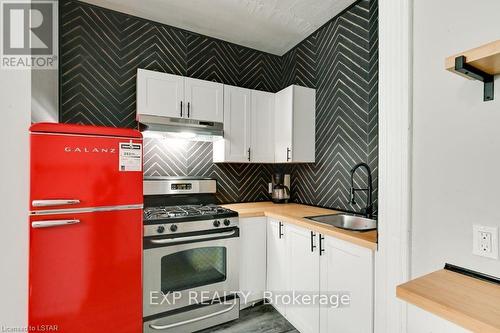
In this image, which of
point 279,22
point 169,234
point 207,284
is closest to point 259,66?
point 279,22

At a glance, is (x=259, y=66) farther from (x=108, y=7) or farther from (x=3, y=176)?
(x=3, y=176)

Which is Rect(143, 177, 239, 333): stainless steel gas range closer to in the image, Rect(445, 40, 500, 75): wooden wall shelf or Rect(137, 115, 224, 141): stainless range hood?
Rect(137, 115, 224, 141): stainless range hood

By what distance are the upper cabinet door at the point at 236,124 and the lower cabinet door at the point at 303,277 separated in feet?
3.37

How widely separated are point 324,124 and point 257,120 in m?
0.76

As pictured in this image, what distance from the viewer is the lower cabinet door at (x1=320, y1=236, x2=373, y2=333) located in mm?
1409

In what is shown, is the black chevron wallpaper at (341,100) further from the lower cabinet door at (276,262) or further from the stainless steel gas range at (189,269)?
the stainless steel gas range at (189,269)

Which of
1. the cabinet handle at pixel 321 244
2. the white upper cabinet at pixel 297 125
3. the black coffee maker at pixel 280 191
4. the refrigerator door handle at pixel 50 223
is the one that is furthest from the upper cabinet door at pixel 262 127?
the refrigerator door handle at pixel 50 223

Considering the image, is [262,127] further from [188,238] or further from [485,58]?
[485,58]

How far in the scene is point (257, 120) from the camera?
2855mm

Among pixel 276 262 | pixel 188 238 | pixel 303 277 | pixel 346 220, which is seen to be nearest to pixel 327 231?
pixel 303 277

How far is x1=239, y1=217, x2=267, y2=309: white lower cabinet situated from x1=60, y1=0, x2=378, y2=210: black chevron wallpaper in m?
0.68

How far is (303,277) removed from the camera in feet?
6.39

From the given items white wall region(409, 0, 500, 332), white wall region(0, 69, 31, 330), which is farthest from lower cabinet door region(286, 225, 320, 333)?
white wall region(0, 69, 31, 330)

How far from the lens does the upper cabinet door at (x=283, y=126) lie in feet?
8.77
